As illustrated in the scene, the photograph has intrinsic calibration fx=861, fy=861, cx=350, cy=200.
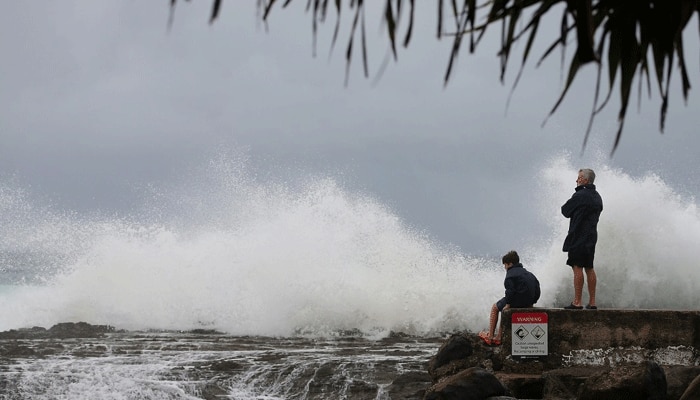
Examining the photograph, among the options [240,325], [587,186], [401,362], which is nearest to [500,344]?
[587,186]

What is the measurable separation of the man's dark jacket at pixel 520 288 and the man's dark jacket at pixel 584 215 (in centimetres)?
54

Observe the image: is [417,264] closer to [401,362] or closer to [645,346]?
[401,362]

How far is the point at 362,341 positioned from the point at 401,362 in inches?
138

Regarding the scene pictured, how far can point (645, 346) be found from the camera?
9.16m

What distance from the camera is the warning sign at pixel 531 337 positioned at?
9.23m

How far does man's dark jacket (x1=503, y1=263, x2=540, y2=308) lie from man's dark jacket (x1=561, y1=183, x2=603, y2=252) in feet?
1.77

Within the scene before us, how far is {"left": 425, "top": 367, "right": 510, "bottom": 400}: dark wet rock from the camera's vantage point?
801cm

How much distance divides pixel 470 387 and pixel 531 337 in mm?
1491

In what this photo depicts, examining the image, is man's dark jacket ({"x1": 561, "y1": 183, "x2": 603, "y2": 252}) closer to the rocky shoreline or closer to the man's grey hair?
the man's grey hair

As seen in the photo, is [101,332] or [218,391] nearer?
[218,391]

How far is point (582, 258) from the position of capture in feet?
29.9

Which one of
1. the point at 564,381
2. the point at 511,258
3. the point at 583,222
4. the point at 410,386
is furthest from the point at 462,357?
the point at 583,222

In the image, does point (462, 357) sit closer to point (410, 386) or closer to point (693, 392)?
point (410, 386)

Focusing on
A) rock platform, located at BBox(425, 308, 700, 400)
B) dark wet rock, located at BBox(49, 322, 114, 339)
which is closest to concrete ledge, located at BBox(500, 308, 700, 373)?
rock platform, located at BBox(425, 308, 700, 400)
